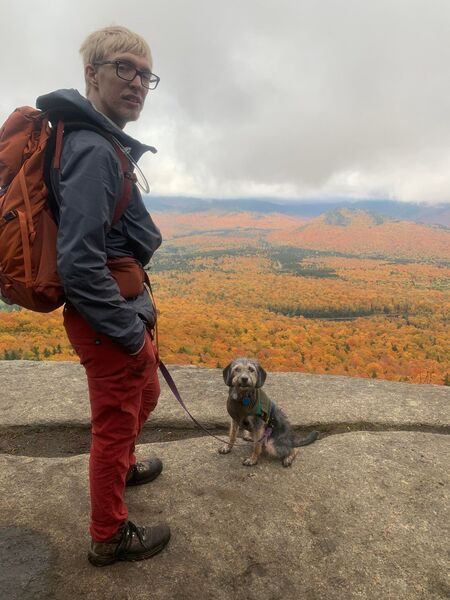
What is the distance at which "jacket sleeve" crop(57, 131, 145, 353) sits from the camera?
2029mm

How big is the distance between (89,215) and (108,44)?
1.08 meters

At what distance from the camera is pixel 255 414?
4062 millimetres

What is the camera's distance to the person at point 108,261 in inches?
81.0

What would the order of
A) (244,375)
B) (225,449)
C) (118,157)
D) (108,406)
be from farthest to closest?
(225,449) → (244,375) → (108,406) → (118,157)

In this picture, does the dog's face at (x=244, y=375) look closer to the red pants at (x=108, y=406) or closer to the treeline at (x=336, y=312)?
the red pants at (x=108, y=406)

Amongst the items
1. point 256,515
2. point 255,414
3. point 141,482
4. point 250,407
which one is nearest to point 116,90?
point 250,407

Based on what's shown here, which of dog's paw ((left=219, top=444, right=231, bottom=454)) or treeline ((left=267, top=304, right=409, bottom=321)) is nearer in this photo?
dog's paw ((left=219, top=444, right=231, bottom=454))

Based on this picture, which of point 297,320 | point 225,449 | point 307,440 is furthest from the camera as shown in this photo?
point 297,320

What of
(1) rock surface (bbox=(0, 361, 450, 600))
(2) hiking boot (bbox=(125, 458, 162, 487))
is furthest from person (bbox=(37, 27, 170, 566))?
(2) hiking boot (bbox=(125, 458, 162, 487))

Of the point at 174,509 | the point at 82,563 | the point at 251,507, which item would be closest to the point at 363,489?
the point at 251,507

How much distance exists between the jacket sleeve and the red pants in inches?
11.3

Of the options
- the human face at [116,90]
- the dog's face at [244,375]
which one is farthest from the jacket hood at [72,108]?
the dog's face at [244,375]

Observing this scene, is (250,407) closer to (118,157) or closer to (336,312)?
(118,157)

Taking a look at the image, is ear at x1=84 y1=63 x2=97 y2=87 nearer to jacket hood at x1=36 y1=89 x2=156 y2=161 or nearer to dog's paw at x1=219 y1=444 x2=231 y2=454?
jacket hood at x1=36 y1=89 x2=156 y2=161
